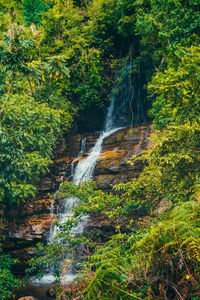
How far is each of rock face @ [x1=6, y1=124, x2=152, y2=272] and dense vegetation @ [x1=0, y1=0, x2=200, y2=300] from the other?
502 millimetres

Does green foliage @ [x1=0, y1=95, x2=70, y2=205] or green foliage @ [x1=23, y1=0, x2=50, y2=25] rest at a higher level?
green foliage @ [x1=23, y1=0, x2=50, y2=25]

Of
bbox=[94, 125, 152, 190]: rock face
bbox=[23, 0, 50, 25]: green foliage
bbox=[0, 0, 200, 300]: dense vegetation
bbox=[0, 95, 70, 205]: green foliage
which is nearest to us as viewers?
bbox=[0, 0, 200, 300]: dense vegetation

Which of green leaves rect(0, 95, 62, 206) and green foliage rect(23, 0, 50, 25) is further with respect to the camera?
green foliage rect(23, 0, 50, 25)

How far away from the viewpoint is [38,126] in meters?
10.3

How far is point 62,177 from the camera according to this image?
1159cm

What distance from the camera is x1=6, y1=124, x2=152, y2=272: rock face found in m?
9.37

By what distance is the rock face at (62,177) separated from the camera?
30.7 ft

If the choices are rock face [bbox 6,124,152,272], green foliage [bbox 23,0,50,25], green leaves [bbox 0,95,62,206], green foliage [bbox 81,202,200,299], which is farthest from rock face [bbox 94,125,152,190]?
green foliage [bbox 23,0,50,25]

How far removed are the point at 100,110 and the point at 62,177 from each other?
23.0 ft

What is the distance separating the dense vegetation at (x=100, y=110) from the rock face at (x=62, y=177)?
1.65 ft

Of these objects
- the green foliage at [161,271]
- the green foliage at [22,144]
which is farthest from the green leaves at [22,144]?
the green foliage at [161,271]

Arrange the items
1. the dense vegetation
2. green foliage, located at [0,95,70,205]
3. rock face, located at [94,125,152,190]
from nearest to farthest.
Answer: the dense vegetation
green foliage, located at [0,95,70,205]
rock face, located at [94,125,152,190]

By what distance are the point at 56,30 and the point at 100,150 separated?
9.01 metres

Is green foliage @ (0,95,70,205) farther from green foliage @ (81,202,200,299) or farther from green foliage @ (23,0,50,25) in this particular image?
green foliage @ (23,0,50,25)
